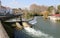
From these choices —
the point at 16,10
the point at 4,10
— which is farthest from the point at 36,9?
the point at 4,10

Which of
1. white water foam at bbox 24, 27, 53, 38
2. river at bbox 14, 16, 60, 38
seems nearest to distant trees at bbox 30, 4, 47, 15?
river at bbox 14, 16, 60, 38

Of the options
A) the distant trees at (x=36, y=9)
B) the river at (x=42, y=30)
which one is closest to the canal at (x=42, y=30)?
the river at (x=42, y=30)

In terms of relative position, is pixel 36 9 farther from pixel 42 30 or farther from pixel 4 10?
pixel 4 10

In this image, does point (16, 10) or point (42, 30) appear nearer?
point (16, 10)

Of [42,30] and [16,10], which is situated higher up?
[16,10]

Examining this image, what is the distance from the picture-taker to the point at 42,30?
14.1 ft

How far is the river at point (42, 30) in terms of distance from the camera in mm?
4203

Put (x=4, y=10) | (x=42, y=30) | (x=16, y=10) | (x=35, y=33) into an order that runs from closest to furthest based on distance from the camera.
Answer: (x=4, y=10) → (x=16, y=10) → (x=42, y=30) → (x=35, y=33)

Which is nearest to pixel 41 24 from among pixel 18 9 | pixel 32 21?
pixel 32 21

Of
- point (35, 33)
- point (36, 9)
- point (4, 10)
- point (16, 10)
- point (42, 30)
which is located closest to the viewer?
point (4, 10)

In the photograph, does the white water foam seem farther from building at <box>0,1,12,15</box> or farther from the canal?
building at <box>0,1,12,15</box>

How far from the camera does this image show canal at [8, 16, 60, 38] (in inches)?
165

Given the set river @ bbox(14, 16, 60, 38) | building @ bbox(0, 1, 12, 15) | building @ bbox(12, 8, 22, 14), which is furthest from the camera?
river @ bbox(14, 16, 60, 38)

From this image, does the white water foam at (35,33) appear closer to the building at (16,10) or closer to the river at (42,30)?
the river at (42,30)
